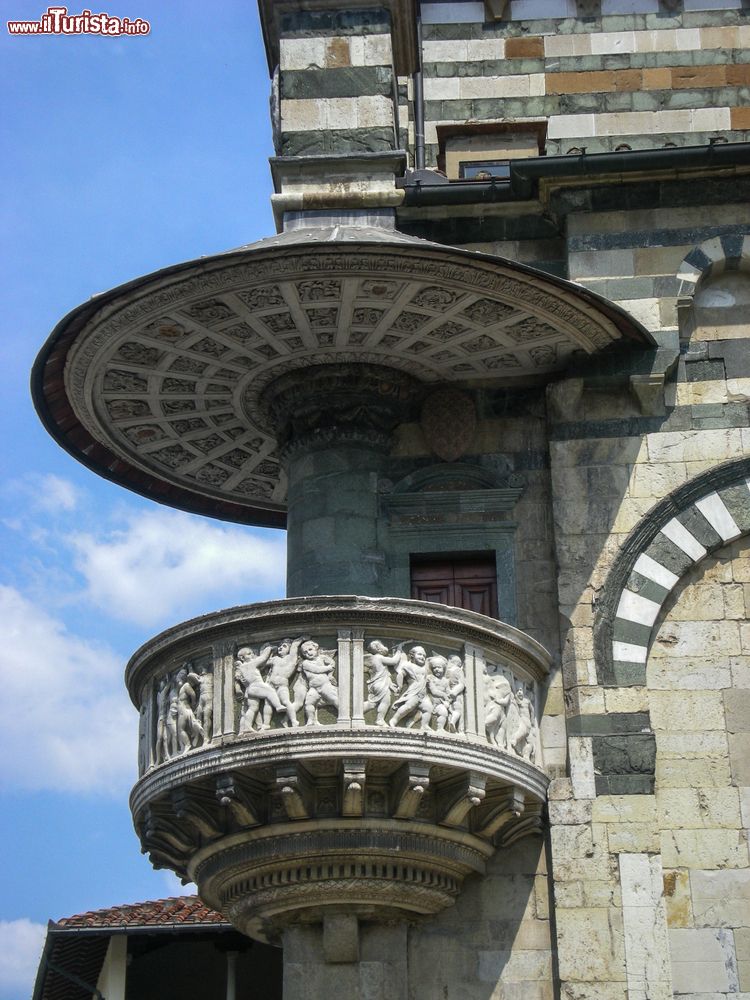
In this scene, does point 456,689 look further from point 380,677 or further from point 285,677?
point 285,677

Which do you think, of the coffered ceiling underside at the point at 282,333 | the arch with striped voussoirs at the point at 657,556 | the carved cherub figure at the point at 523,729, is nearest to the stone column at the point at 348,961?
the carved cherub figure at the point at 523,729

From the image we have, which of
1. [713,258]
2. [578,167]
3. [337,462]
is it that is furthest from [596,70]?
[337,462]

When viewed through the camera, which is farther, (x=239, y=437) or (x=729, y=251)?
(x=239, y=437)

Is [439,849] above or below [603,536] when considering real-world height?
below

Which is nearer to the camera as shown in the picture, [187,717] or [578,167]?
[187,717]

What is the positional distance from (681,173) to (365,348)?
9.70 ft

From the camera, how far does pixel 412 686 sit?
12914 mm

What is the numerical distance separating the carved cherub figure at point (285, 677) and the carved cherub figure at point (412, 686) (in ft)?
2.17

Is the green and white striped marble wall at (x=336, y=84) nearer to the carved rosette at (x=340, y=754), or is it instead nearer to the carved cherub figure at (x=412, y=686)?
the carved rosette at (x=340, y=754)

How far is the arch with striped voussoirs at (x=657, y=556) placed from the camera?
14.0m

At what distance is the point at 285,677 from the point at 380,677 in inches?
25.7

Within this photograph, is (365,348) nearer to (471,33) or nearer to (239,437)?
(239,437)

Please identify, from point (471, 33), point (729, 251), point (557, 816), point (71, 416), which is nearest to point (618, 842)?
point (557, 816)

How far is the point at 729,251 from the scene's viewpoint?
49.2 feet
